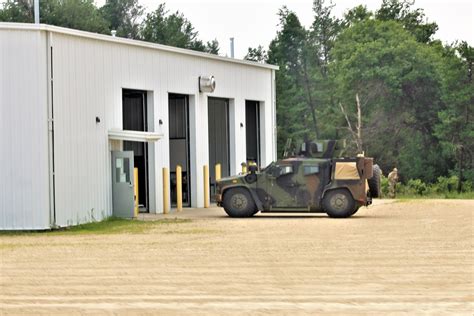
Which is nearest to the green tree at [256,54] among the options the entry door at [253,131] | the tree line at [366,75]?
the tree line at [366,75]

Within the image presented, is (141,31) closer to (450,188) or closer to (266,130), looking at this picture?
(450,188)

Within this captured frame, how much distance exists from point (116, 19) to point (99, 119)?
57663mm

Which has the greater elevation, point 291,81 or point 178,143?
point 291,81

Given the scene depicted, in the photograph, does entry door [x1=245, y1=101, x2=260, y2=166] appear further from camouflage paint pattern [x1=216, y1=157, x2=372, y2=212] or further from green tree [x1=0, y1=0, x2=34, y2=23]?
green tree [x1=0, y1=0, x2=34, y2=23]

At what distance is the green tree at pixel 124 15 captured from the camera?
8631 centimetres

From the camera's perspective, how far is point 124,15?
88.1m

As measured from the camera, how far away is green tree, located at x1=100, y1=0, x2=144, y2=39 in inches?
3398

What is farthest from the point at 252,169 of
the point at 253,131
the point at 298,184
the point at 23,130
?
the point at 253,131

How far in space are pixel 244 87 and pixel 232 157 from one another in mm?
2374

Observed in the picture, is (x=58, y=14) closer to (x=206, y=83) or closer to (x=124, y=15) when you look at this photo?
(x=124, y=15)

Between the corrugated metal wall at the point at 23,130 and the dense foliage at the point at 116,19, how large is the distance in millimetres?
44725

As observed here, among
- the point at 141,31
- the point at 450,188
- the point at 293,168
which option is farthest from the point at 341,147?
the point at 141,31

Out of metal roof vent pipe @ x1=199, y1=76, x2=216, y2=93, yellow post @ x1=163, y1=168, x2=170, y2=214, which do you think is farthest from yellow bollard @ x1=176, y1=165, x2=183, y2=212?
metal roof vent pipe @ x1=199, y1=76, x2=216, y2=93

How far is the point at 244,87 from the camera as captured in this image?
132 ft
